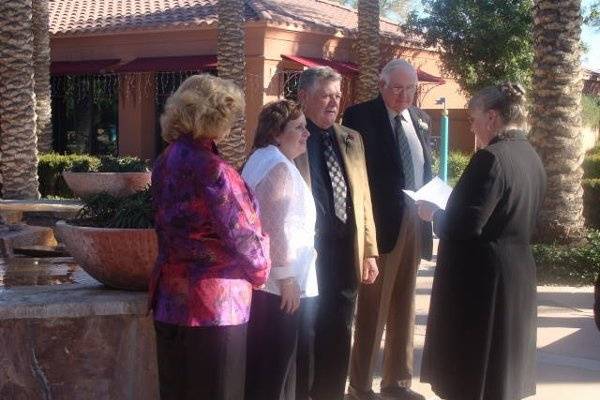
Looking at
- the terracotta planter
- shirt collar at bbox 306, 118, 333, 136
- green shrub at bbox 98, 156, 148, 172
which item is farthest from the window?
shirt collar at bbox 306, 118, 333, 136

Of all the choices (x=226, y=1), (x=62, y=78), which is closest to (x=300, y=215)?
(x=226, y=1)

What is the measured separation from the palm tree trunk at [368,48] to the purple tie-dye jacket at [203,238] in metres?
16.0

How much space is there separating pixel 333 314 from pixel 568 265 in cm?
570

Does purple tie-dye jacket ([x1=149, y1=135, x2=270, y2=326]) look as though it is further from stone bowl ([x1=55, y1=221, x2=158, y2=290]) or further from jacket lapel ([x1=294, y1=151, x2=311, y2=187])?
jacket lapel ([x1=294, y1=151, x2=311, y2=187])

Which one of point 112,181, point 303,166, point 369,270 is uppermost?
point 303,166

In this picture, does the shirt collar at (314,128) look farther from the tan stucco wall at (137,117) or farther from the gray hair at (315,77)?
the tan stucco wall at (137,117)

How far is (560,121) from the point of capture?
32.6ft

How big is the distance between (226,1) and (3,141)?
15.8 feet

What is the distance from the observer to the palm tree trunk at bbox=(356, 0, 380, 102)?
1883 cm

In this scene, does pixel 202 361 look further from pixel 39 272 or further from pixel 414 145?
pixel 39 272

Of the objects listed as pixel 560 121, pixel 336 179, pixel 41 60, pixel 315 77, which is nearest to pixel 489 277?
pixel 336 179

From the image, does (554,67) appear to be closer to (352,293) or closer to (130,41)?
(352,293)

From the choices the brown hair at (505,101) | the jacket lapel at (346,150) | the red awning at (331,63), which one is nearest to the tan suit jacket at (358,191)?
the jacket lapel at (346,150)

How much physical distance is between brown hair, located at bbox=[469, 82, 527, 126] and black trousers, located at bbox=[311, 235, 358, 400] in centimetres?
95
